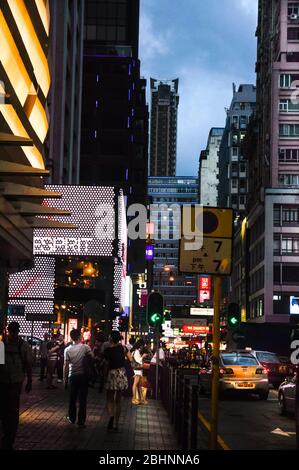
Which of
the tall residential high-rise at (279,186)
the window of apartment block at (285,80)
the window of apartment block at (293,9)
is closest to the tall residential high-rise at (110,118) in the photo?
the tall residential high-rise at (279,186)

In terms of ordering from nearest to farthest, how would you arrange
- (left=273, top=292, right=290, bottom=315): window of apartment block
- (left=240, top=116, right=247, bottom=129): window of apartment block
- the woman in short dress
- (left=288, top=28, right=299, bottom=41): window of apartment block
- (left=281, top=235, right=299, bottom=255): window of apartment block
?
the woman in short dress, (left=273, top=292, right=290, bottom=315): window of apartment block, (left=281, top=235, right=299, bottom=255): window of apartment block, (left=288, top=28, right=299, bottom=41): window of apartment block, (left=240, top=116, right=247, bottom=129): window of apartment block

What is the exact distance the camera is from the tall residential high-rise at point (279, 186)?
8344 cm

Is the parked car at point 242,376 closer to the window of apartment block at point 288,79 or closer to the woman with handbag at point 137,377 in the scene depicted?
the woman with handbag at point 137,377

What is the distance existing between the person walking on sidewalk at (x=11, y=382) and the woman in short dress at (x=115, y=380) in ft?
11.5

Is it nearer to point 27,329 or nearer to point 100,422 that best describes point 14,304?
point 27,329

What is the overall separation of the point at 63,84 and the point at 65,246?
19.4 meters

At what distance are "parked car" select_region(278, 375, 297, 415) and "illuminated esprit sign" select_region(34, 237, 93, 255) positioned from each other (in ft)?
55.9

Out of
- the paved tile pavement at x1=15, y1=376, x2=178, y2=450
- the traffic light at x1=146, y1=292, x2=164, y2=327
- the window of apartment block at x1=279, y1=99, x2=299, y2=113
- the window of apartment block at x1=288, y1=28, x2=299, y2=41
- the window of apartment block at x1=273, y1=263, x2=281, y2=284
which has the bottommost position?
the paved tile pavement at x1=15, y1=376, x2=178, y2=450

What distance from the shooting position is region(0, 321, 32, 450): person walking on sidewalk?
36.3 ft

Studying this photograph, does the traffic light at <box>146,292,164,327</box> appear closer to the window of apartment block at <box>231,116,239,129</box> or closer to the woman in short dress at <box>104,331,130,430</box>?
the woman in short dress at <box>104,331,130,430</box>

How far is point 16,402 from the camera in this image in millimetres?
11305

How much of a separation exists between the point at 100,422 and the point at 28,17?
43.2ft

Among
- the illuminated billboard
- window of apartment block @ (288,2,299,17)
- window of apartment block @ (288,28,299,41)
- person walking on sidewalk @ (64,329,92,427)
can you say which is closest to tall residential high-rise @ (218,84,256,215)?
window of apartment block @ (288,28,299,41)

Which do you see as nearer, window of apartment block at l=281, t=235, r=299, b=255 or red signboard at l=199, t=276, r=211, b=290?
window of apartment block at l=281, t=235, r=299, b=255
